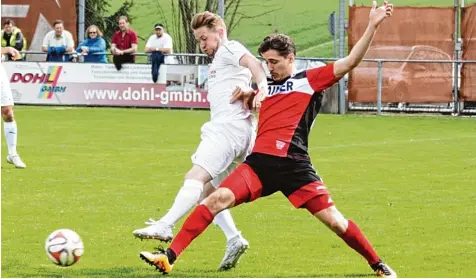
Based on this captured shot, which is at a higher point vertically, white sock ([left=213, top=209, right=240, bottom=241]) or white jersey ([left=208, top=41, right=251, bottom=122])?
white jersey ([left=208, top=41, right=251, bottom=122])

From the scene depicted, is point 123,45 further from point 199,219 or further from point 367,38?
point 367,38

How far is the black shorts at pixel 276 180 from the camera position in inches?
316

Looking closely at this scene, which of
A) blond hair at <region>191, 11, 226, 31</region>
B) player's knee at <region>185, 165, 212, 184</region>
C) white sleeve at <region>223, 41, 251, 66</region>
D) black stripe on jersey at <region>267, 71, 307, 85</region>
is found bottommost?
player's knee at <region>185, 165, 212, 184</region>

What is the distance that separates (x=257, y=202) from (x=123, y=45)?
50.8 ft

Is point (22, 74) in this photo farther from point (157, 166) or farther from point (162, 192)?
point (162, 192)

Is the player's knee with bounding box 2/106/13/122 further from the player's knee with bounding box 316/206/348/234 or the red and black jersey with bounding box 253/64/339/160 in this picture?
the player's knee with bounding box 316/206/348/234

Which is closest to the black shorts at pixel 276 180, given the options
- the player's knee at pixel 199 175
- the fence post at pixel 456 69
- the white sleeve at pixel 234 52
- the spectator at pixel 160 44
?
the player's knee at pixel 199 175

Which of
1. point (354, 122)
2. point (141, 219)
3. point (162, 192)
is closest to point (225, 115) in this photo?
point (141, 219)

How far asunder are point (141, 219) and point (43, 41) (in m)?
18.2

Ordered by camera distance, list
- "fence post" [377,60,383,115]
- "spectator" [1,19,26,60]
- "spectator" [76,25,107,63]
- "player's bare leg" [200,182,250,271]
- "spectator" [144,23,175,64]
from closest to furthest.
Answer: "player's bare leg" [200,182,250,271] < "fence post" [377,60,383,115] < "spectator" [144,23,175,64] < "spectator" [76,25,107,63] < "spectator" [1,19,26,60]

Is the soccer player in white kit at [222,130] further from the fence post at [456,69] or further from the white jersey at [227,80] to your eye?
the fence post at [456,69]

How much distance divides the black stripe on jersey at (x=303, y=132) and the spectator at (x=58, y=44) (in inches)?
776

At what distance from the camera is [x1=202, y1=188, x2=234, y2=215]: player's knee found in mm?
7977

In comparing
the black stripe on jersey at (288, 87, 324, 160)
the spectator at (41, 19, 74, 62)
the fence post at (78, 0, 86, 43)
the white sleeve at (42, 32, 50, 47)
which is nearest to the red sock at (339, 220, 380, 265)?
the black stripe on jersey at (288, 87, 324, 160)
